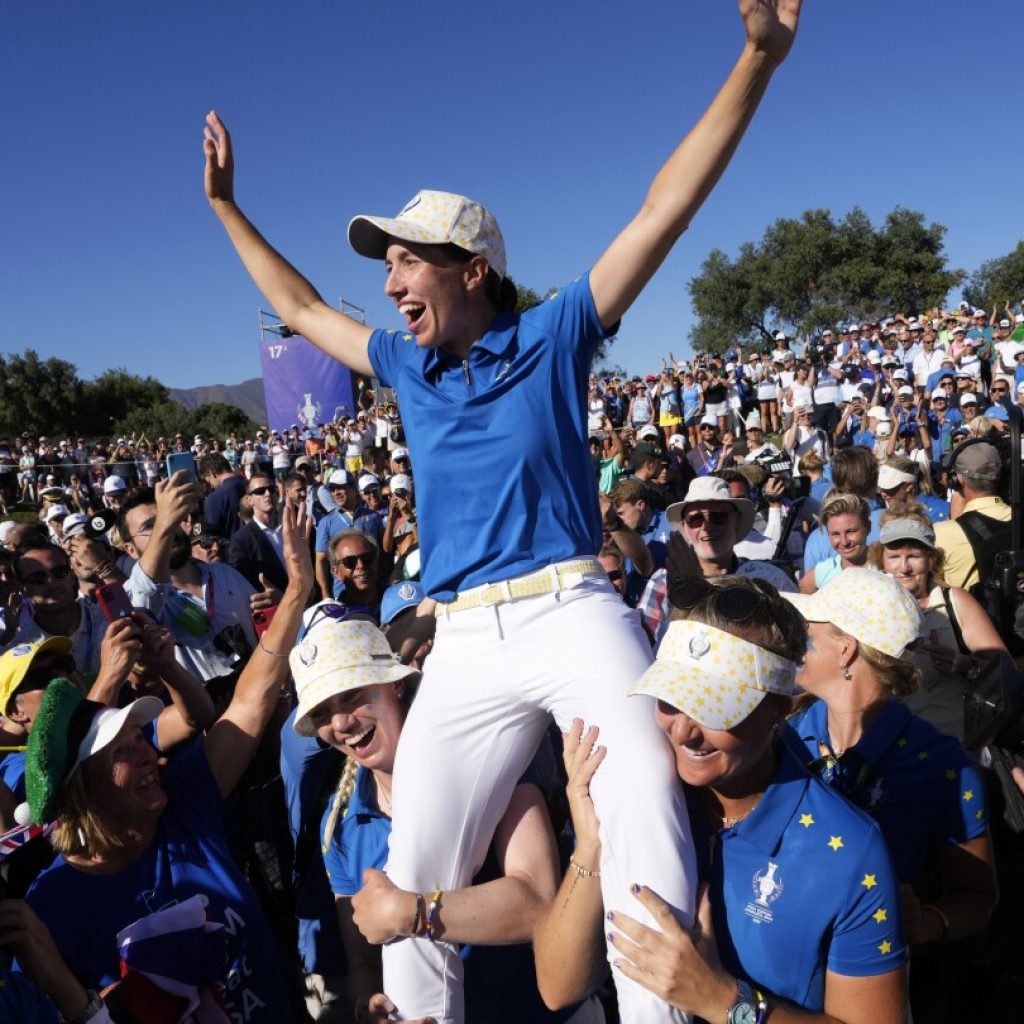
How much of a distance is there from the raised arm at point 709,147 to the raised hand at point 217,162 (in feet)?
4.74

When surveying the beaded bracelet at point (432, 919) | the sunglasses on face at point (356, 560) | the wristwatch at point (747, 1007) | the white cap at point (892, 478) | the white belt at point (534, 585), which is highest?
the white cap at point (892, 478)

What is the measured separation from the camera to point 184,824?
266 centimetres

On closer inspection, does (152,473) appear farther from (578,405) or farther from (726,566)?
(578,405)

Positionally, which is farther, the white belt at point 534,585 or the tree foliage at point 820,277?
the tree foliage at point 820,277

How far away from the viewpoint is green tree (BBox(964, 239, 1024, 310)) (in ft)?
152

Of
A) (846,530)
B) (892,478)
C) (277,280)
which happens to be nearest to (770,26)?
(277,280)

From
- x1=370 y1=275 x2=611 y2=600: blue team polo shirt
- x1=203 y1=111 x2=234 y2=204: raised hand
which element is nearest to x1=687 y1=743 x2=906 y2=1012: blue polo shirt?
x1=370 y1=275 x2=611 y2=600: blue team polo shirt

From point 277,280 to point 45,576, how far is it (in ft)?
9.63

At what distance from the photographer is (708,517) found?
491 cm

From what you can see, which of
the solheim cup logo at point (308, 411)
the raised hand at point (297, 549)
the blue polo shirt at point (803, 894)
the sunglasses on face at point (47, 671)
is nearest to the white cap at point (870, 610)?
the blue polo shirt at point (803, 894)

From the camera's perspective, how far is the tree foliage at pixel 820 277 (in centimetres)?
4641

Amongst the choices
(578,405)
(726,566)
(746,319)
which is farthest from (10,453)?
(746,319)

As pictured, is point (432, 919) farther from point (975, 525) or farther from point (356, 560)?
point (975, 525)

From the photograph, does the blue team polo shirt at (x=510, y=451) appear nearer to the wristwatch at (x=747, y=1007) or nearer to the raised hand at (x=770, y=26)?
the raised hand at (x=770, y=26)
